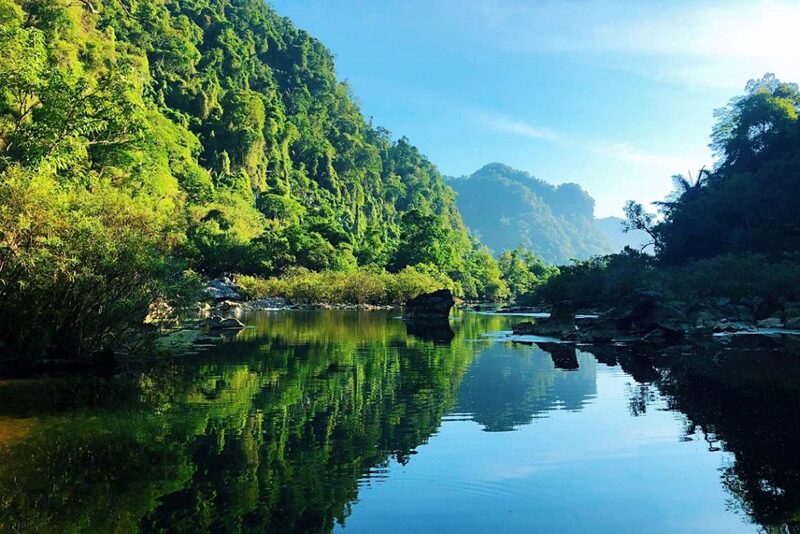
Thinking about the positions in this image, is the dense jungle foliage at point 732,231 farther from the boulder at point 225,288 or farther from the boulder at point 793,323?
the boulder at point 225,288

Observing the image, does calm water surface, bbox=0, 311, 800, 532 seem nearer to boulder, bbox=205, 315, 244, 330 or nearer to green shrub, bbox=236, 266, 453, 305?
boulder, bbox=205, 315, 244, 330

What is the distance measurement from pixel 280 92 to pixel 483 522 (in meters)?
175

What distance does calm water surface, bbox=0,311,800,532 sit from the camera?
8273mm

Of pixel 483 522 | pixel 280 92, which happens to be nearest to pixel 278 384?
pixel 483 522

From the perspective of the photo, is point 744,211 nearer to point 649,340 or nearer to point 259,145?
point 649,340

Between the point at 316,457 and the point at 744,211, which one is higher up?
the point at 744,211

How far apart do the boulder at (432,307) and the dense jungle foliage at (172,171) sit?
71.4 feet

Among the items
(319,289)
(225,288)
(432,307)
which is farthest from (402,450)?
(319,289)

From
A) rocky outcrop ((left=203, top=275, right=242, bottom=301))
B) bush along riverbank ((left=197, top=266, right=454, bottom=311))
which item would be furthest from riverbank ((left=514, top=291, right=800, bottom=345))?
rocky outcrop ((left=203, top=275, right=242, bottom=301))

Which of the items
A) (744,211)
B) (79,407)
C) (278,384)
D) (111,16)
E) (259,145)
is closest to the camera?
(79,407)

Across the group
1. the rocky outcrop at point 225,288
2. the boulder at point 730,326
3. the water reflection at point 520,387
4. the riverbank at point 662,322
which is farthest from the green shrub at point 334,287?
the water reflection at point 520,387

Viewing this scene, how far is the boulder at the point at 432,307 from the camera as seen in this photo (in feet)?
174

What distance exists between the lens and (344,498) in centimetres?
891

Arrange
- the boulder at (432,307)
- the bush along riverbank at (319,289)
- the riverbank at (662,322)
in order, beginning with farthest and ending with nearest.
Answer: the bush along riverbank at (319,289) < the boulder at (432,307) < the riverbank at (662,322)
